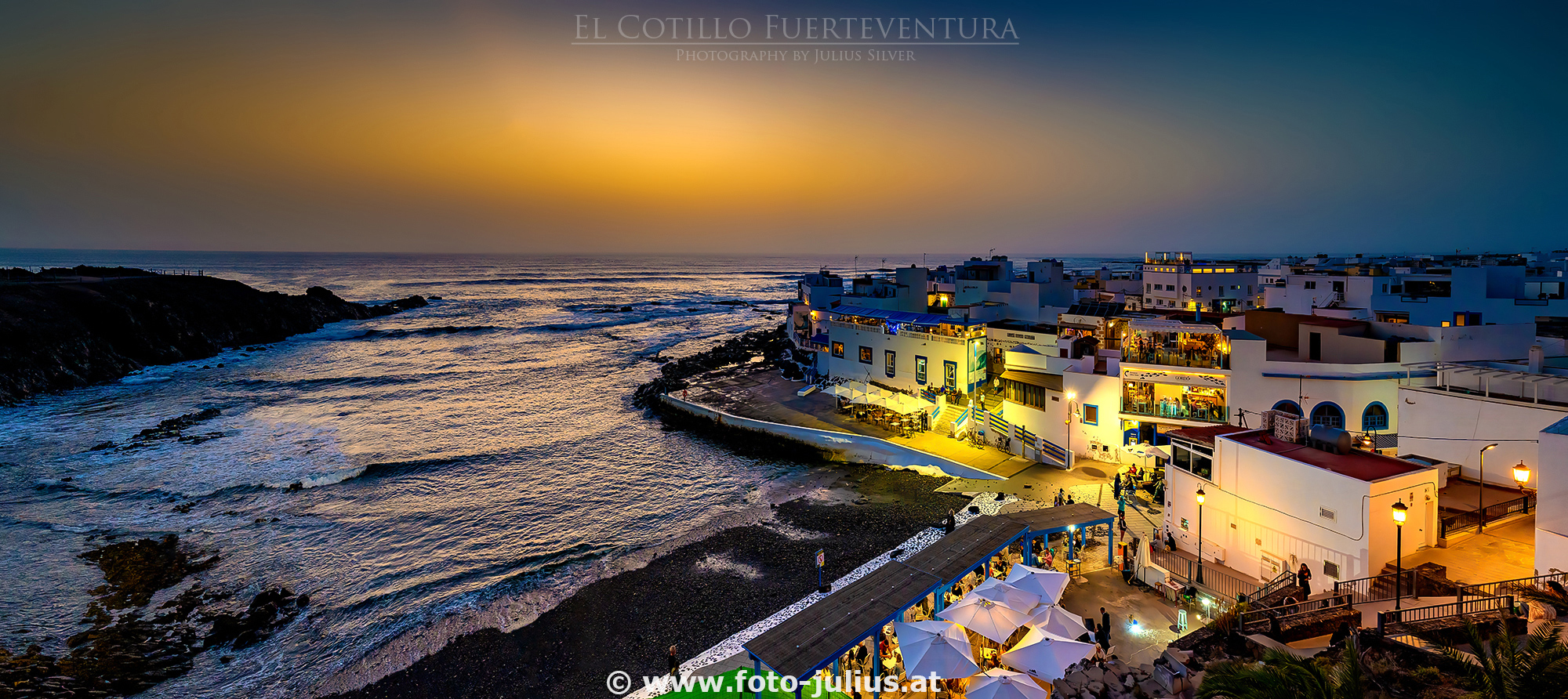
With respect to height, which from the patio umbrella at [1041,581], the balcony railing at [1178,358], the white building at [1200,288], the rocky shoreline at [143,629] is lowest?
the rocky shoreline at [143,629]

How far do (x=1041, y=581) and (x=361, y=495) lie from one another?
81.2 feet

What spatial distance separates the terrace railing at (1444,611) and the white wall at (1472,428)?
6.69 metres

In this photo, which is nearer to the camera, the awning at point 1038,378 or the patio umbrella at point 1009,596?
the patio umbrella at point 1009,596

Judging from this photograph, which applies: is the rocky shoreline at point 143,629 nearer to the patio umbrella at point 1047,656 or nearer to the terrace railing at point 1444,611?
the patio umbrella at point 1047,656

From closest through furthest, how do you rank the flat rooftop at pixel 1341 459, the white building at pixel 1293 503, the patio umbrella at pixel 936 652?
1. the patio umbrella at pixel 936 652
2. the white building at pixel 1293 503
3. the flat rooftop at pixel 1341 459

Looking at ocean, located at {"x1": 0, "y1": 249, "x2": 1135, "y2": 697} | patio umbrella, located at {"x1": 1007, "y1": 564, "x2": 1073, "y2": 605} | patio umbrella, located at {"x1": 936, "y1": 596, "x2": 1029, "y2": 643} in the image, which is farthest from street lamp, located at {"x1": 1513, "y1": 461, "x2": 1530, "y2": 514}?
ocean, located at {"x1": 0, "y1": 249, "x2": 1135, "y2": 697}

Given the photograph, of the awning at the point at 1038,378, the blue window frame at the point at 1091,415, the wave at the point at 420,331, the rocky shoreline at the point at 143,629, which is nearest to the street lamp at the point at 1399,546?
the blue window frame at the point at 1091,415

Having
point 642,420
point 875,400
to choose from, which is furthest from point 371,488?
point 875,400

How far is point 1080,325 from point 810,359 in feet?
58.3

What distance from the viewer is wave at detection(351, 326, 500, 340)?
68.1 meters

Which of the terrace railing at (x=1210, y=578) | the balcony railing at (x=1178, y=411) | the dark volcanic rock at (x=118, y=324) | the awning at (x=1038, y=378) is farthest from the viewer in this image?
the dark volcanic rock at (x=118, y=324)

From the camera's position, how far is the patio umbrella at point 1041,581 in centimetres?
1273

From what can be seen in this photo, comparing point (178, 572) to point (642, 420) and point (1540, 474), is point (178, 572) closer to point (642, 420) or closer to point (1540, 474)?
point (642, 420)

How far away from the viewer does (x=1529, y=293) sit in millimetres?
33250
